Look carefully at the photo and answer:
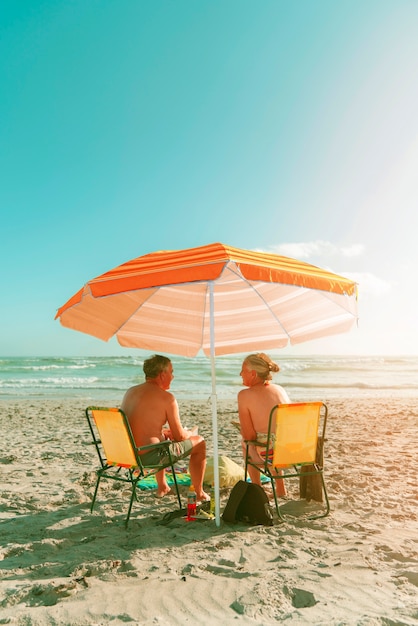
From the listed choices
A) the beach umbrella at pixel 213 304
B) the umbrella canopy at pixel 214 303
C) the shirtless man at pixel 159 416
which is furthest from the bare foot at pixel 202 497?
the umbrella canopy at pixel 214 303

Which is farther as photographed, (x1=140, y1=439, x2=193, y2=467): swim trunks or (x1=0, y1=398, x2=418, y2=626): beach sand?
(x1=140, y1=439, x2=193, y2=467): swim trunks

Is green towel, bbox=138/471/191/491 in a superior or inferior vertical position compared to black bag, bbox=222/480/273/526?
inferior

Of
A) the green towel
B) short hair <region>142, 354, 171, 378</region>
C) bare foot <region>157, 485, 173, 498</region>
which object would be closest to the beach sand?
bare foot <region>157, 485, 173, 498</region>

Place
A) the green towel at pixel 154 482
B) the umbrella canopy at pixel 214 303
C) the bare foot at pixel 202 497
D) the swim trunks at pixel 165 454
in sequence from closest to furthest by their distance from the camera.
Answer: the umbrella canopy at pixel 214 303
the swim trunks at pixel 165 454
the bare foot at pixel 202 497
the green towel at pixel 154 482

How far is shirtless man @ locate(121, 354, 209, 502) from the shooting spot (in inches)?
161

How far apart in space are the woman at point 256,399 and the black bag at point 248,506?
0.38 meters

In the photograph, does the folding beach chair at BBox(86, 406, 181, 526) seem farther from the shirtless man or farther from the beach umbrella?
the beach umbrella

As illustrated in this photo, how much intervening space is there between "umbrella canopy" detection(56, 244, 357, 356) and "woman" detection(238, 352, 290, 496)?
29.0 inches

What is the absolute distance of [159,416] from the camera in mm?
4109

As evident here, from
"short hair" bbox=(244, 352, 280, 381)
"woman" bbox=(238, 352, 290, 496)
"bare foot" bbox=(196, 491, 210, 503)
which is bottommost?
"bare foot" bbox=(196, 491, 210, 503)

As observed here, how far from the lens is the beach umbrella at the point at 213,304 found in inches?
124

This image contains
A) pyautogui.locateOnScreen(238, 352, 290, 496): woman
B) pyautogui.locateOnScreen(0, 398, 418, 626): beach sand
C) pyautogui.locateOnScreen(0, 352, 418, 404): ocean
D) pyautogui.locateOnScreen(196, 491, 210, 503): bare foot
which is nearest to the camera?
pyautogui.locateOnScreen(0, 398, 418, 626): beach sand

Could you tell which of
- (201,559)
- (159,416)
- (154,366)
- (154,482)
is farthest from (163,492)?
(201,559)

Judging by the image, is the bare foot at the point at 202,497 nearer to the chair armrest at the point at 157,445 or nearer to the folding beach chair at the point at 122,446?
the folding beach chair at the point at 122,446
